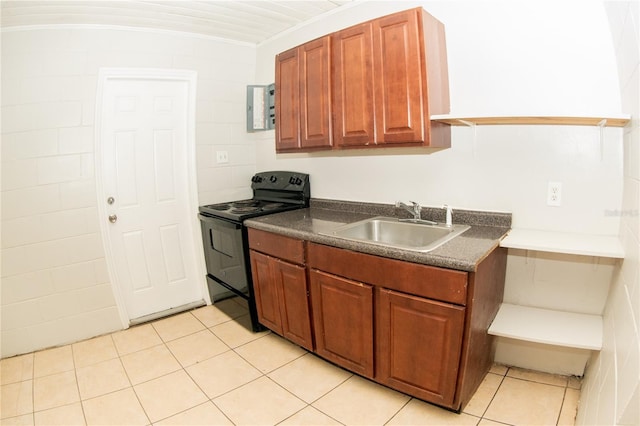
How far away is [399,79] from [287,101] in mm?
918

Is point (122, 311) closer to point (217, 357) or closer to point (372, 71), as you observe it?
point (217, 357)

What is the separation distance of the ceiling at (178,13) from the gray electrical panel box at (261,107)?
498 mm

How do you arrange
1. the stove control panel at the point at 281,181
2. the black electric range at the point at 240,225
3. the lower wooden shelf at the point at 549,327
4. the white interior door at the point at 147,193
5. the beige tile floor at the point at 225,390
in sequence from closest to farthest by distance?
1. the lower wooden shelf at the point at 549,327
2. the beige tile floor at the point at 225,390
3. the black electric range at the point at 240,225
4. the white interior door at the point at 147,193
5. the stove control panel at the point at 281,181

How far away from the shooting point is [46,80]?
2221mm

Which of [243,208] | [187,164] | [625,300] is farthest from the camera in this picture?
[187,164]

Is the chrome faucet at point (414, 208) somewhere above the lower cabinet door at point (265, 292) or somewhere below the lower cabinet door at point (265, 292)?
above

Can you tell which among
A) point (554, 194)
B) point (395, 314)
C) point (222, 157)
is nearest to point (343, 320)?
point (395, 314)

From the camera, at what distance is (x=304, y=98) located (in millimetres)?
2158

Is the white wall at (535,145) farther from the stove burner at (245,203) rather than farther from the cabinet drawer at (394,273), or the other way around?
the stove burner at (245,203)

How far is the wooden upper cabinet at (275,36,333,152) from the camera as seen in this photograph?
2.03 metres

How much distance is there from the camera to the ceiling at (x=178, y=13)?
6.55 feet

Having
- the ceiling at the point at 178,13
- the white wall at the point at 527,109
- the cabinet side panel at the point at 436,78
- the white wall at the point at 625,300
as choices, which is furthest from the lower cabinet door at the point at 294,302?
the ceiling at the point at 178,13

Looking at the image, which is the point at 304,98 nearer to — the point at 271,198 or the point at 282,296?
the point at 271,198

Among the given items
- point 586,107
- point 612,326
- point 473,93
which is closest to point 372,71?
point 473,93
